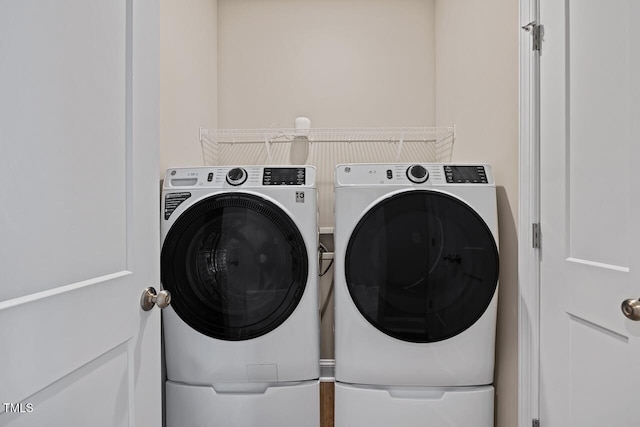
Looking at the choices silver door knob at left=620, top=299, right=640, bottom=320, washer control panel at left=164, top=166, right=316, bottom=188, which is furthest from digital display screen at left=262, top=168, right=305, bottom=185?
silver door knob at left=620, top=299, right=640, bottom=320

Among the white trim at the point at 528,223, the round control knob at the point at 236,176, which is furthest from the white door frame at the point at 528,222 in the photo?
the round control knob at the point at 236,176

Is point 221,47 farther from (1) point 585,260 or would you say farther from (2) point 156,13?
(1) point 585,260

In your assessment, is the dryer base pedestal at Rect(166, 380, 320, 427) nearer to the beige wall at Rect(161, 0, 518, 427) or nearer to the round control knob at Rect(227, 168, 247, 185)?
the round control knob at Rect(227, 168, 247, 185)

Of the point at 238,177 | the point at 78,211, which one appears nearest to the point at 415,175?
the point at 238,177

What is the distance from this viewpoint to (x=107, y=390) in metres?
0.80

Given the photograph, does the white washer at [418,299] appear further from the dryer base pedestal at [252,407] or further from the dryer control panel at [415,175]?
the dryer base pedestal at [252,407]

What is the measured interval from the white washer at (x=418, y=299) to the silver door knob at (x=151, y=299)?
70 centimetres

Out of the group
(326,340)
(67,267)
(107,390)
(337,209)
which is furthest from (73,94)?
(326,340)

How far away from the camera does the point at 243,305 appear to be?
1485mm

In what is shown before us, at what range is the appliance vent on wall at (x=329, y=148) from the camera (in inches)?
89.2

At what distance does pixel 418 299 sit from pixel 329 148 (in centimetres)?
116

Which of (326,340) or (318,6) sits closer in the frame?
(326,340)

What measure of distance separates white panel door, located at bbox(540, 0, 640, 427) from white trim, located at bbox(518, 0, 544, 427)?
29mm

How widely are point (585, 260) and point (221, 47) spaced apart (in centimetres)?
223
